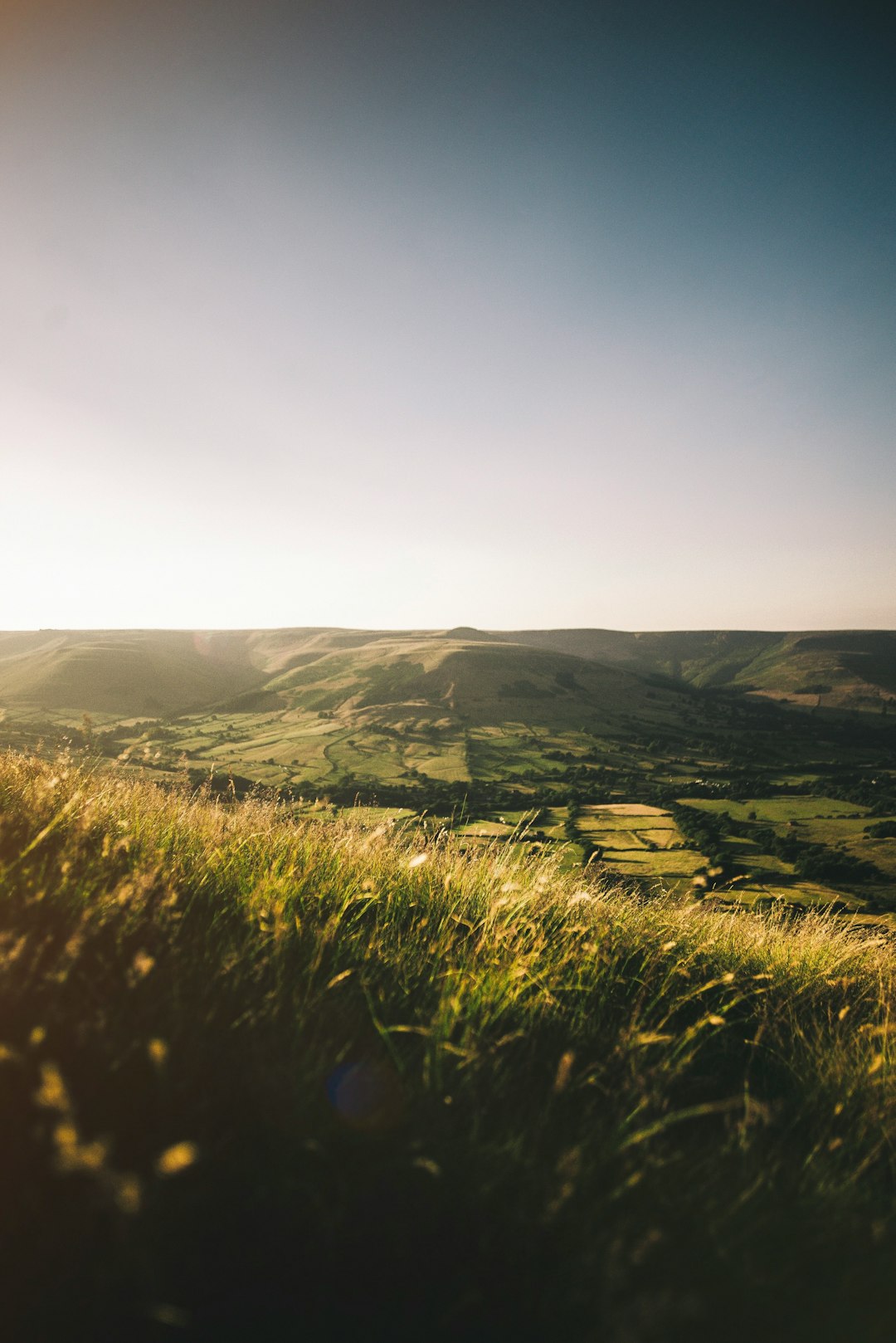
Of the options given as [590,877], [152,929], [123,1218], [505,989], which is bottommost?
[590,877]

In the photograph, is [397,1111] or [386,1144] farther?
[397,1111]

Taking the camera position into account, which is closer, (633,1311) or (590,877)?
(633,1311)

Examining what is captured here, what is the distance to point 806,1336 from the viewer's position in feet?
6.85

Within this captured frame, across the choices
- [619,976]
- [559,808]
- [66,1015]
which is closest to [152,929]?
[66,1015]

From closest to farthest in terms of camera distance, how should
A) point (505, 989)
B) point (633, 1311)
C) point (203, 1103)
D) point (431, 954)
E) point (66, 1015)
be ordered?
point (633, 1311) → point (203, 1103) → point (66, 1015) → point (505, 989) → point (431, 954)

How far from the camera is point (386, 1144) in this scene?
7.69 feet

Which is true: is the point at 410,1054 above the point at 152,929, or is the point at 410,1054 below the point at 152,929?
below

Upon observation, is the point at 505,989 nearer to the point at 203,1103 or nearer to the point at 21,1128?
the point at 203,1103

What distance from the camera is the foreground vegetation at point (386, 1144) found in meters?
1.91

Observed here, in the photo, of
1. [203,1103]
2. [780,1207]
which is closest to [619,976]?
[780,1207]

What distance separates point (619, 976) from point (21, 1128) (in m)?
3.98

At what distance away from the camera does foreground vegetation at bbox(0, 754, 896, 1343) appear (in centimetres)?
191

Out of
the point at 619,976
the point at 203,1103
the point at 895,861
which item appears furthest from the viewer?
the point at 895,861

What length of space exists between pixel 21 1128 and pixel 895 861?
4914 inches
